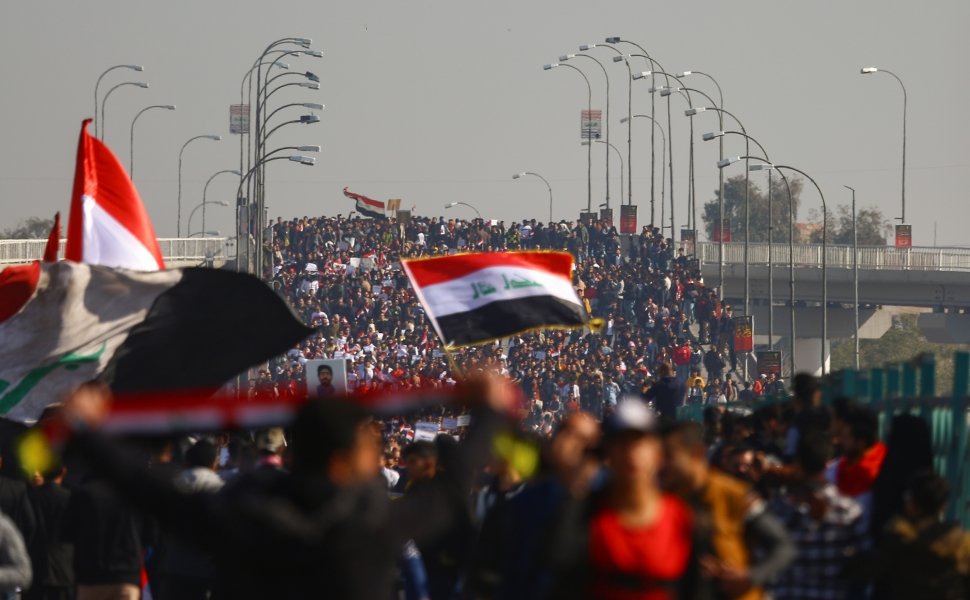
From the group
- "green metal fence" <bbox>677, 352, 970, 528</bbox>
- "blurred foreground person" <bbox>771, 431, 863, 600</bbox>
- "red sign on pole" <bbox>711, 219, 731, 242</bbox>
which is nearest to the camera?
"blurred foreground person" <bbox>771, 431, 863, 600</bbox>

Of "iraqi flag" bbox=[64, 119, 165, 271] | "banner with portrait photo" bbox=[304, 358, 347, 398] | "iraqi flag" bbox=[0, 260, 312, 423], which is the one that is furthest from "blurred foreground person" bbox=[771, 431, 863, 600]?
"banner with portrait photo" bbox=[304, 358, 347, 398]

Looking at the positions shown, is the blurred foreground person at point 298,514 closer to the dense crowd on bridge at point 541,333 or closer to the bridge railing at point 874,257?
the dense crowd on bridge at point 541,333

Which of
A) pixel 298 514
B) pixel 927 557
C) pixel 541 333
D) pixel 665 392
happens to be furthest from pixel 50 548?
pixel 541 333

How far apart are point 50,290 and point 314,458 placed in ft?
28.8

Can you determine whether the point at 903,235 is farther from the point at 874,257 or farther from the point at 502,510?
the point at 502,510

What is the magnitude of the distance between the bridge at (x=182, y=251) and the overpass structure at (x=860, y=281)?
1809 centimetres

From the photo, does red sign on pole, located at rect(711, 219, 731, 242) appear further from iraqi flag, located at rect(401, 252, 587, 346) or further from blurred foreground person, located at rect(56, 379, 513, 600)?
blurred foreground person, located at rect(56, 379, 513, 600)

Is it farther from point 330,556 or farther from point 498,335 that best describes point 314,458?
point 498,335

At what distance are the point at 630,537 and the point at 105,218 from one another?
11.1m

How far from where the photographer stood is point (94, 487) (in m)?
11.4

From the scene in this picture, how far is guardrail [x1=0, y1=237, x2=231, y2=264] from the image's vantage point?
56250mm

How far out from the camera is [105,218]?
55.3 ft

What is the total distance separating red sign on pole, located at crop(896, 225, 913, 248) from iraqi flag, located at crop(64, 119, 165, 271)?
59975 mm

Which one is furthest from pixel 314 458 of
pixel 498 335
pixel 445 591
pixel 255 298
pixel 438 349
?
pixel 438 349
